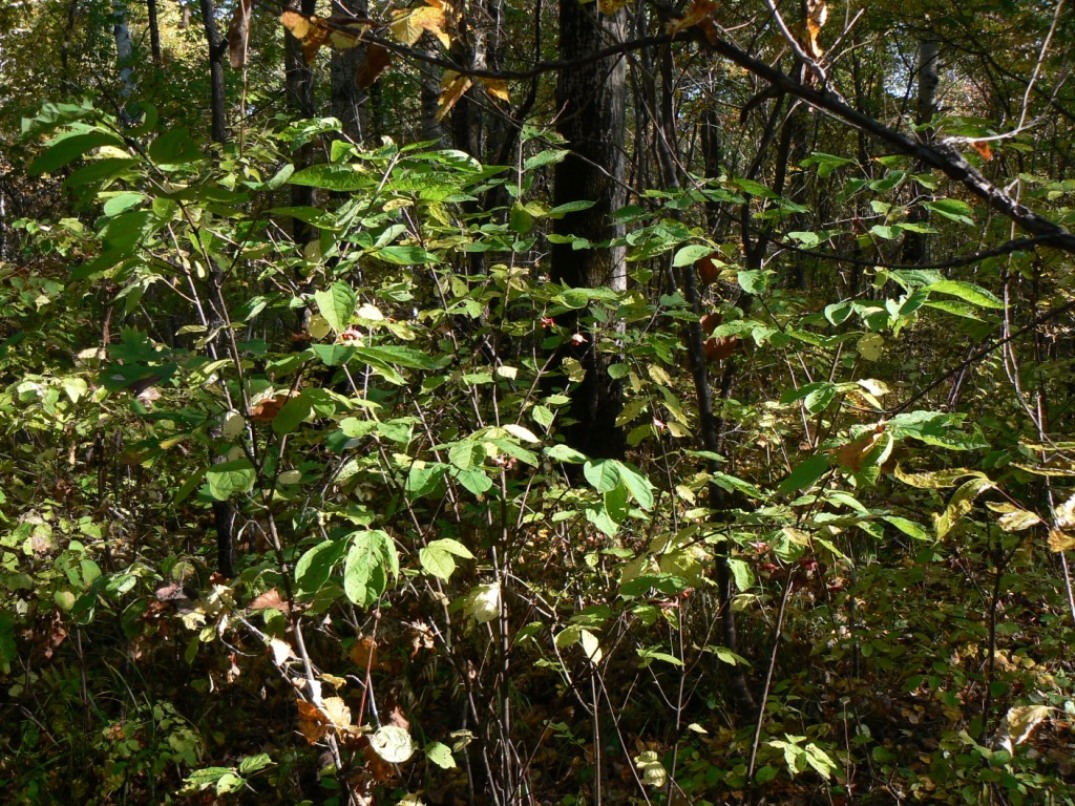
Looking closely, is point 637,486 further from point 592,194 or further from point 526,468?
point 592,194

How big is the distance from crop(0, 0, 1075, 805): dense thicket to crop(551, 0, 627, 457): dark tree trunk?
2cm

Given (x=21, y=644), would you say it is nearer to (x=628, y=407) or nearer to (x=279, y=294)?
(x=279, y=294)

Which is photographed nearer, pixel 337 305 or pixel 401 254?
pixel 337 305

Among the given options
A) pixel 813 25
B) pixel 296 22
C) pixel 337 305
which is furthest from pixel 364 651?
pixel 813 25

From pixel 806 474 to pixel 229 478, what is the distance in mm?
1100

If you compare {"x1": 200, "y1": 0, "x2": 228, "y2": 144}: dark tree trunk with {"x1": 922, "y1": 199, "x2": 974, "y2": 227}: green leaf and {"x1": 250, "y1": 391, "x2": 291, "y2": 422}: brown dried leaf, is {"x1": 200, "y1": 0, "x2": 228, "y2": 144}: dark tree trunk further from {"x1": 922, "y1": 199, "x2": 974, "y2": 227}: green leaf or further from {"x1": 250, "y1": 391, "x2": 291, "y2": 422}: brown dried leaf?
{"x1": 922, "y1": 199, "x2": 974, "y2": 227}: green leaf

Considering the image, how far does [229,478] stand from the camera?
5.15 ft

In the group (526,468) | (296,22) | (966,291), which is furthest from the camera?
(526,468)

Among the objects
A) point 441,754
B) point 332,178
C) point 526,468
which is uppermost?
point 332,178

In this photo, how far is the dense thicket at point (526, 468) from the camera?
4.77ft

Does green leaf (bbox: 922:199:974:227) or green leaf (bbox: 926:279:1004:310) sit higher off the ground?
green leaf (bbox: 922:199:974:227)

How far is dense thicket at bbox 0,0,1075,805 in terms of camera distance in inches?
57.2

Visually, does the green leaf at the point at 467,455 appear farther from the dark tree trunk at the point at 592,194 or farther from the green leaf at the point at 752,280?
the dark tree trunk at the point at 592,194

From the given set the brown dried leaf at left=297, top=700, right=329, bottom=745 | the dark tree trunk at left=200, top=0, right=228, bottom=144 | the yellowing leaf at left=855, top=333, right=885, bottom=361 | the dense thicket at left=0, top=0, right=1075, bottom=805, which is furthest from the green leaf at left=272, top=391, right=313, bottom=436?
the dark tree trunk at left=200, top=0, right=228, bottom=144
